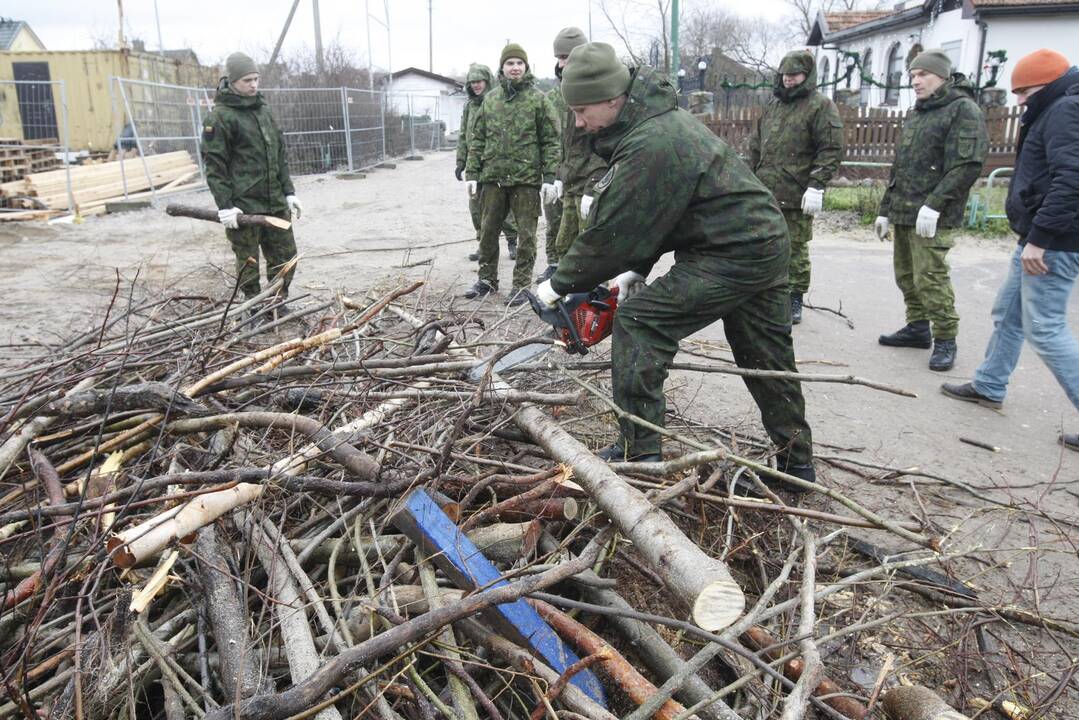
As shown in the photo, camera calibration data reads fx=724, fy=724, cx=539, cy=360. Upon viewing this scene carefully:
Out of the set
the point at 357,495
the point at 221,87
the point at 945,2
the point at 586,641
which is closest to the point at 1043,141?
the point at 586,641

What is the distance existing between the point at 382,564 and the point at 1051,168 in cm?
388

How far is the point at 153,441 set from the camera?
3.00m

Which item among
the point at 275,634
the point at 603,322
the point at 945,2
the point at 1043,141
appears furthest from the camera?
the point at 945,2

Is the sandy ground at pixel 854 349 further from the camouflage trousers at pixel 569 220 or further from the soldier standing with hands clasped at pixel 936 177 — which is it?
the camouflage trousers at pixel 569 220

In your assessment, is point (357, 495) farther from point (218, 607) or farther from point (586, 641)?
point (586, 641)

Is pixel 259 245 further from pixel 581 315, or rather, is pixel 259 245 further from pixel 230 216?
pixel 581 315

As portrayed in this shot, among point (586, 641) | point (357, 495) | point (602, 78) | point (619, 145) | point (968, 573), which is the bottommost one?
point (968, 573)

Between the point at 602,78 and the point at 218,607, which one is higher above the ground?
the point at 602,78

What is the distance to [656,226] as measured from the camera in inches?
117

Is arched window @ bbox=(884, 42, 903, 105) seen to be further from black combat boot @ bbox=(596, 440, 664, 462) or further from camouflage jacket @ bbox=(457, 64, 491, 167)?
black combat boot @ bbox=(596, 440, 664, 462)

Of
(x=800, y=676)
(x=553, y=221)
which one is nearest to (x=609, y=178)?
(x=800, y=676)

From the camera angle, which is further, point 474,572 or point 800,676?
point 474,572

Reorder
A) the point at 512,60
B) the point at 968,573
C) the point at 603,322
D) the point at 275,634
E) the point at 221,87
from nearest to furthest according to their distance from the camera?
the point at 275,634 < the point at 968,573 < the point at 603,322 < the point at 221,87 < the point at 512,60

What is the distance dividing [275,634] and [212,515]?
43 centimetres
